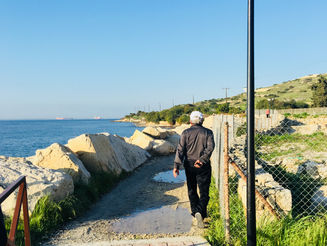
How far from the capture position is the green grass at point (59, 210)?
5.38 m

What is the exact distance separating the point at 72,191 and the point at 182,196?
9.60 feet

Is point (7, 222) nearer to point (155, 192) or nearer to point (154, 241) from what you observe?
point (154, 241)

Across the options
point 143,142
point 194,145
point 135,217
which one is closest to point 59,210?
point 135,217

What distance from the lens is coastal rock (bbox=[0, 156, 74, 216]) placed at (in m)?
5.81

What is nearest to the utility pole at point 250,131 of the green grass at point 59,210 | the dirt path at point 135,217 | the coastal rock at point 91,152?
the dirt path at point 135,217

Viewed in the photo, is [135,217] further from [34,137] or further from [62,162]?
[34,137]

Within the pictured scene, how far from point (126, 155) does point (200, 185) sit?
735cm

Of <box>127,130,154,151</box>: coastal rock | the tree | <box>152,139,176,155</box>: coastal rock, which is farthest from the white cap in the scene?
the tree

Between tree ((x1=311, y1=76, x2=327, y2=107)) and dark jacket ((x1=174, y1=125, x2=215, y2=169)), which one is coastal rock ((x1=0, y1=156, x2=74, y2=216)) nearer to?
dark jacket ((x1=174, y1=125, x2=215, y2=169))

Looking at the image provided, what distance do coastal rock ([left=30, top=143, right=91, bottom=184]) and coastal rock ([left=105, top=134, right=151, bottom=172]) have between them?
9.38 feet

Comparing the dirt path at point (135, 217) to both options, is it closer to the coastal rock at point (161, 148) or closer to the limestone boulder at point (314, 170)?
the limestone boulder at point (314, 170)

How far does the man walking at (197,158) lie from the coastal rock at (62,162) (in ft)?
11.5

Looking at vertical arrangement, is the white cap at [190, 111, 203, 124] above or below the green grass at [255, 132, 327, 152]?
above

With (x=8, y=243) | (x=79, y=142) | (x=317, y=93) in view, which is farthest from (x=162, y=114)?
(x=8, y=243)
